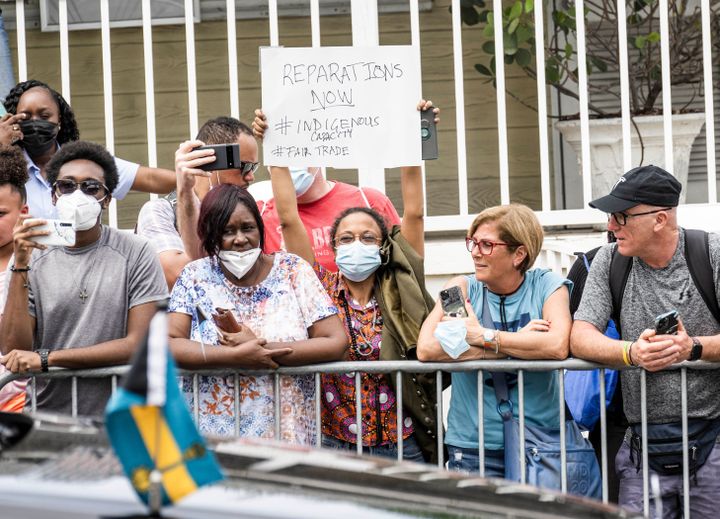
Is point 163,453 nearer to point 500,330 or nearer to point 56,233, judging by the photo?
point 56,233

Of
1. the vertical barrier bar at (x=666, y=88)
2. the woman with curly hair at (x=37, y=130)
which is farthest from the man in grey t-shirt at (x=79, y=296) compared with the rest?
the vertical barrier bar at (x=666, y=88)

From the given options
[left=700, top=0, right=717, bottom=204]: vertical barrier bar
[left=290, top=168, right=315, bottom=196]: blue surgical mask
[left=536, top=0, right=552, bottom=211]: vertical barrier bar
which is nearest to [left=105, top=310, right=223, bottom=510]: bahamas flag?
[left=290, top=168, right=315, bottom=196]: blue surgical mask

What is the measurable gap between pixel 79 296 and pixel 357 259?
1.16 m

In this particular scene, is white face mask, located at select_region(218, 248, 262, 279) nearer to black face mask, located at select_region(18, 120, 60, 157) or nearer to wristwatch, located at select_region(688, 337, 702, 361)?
black face mask, located at select_region(18, 120, 60, 157)

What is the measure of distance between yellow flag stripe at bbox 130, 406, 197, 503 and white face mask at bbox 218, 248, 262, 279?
266 cm

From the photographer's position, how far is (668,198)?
5.10 m

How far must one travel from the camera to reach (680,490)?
5.01 metres

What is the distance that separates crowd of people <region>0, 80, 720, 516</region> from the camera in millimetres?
4984

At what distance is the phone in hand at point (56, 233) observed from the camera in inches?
194

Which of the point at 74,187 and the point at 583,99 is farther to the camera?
the point at 583,99

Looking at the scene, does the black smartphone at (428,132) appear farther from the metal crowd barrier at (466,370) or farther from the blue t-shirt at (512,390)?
the metal crowd barrier at (466,370)

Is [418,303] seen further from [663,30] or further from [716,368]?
[663,30]

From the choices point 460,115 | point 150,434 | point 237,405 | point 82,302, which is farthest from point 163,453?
point 460,115

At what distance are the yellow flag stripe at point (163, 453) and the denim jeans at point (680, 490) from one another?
2.91 meters
